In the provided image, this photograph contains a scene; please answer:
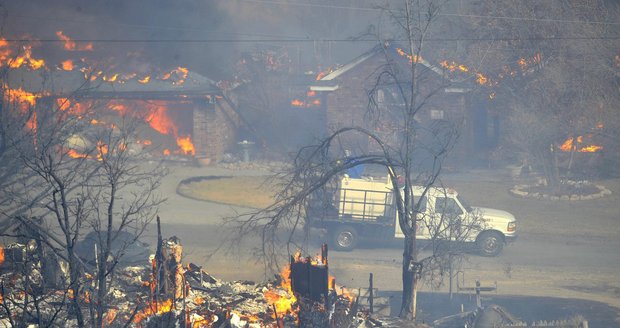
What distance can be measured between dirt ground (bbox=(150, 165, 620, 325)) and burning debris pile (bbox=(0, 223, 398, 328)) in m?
2.48

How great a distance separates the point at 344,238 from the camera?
664 inches

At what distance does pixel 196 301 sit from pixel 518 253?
1018 cm

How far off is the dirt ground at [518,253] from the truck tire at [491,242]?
0.24 meters

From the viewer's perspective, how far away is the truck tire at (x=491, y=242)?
651 inches

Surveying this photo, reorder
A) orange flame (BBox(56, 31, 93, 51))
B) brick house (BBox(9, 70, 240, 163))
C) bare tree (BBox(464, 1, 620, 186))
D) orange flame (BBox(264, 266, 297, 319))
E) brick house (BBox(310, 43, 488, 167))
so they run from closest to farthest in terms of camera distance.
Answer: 1. orange flame (BBox(264, 266, 297, 319))
2. bare tree (BBox(464, 1, 620, 186))
3. brick house (BBox(9, 70, 240, 163))
4. brick house (BBox(310, 43, 488, 167))
5. orange flame (BBox(56, 31, 93, 51))

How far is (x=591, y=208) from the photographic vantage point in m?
21.1

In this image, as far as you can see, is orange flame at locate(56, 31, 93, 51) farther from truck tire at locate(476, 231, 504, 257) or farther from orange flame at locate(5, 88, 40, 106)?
truck tire at locate(476, 231, 504, 257)

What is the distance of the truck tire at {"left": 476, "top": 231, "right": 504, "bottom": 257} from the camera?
16.5 meters

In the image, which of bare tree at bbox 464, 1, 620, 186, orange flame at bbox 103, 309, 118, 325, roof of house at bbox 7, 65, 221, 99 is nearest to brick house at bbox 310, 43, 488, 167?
bare tree at bbox 464, 1, 620, 186

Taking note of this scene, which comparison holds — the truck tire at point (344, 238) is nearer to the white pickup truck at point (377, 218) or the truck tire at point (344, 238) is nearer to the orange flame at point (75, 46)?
the white pickup truck at point (377, 218)

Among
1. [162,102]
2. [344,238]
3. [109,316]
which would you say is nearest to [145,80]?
[162,102]

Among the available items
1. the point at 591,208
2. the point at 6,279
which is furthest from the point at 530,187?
the point at 6,279

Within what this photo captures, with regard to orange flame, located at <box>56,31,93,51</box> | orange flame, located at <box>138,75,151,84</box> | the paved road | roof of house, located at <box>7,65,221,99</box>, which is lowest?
the paved road

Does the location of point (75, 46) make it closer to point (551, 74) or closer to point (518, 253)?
point (551, 74)
